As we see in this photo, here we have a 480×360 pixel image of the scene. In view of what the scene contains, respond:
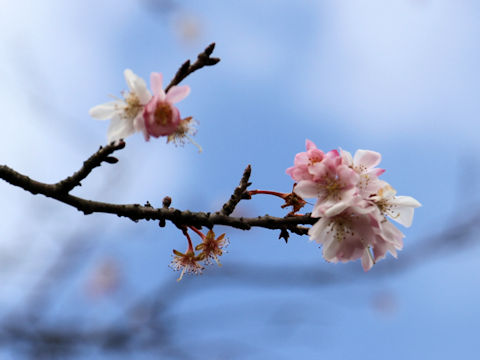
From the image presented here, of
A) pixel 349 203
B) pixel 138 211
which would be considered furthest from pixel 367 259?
pixel 138 211

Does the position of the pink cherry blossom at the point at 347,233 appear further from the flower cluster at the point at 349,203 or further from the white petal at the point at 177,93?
the white petal at the point at 177,93

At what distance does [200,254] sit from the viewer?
2791 millimetres

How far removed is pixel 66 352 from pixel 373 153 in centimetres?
263

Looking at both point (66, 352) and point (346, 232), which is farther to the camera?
point (66, 352)

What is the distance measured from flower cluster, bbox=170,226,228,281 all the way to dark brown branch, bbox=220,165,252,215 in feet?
1.55

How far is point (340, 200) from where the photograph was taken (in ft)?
7.07

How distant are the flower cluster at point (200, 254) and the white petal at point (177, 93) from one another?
87 cm

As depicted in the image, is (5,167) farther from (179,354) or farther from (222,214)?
(179,354)

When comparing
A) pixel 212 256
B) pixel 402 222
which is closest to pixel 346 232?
pixel 402 222

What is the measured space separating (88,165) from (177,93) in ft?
1.62

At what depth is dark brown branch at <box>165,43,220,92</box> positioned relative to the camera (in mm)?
2123

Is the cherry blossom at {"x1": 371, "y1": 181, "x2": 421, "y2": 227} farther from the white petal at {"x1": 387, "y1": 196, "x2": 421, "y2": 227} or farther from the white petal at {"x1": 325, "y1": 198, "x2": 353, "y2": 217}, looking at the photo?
the white petal at {"x1": 325, "y1": 198, "x2": 353, "y2": 217}

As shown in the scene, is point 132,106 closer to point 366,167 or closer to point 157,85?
point 157,85

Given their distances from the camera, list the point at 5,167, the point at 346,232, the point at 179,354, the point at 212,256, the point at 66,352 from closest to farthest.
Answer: the point at 5,167
the point at 346,232
the point at 212,256
the point at 66,352
the point at 179,354
